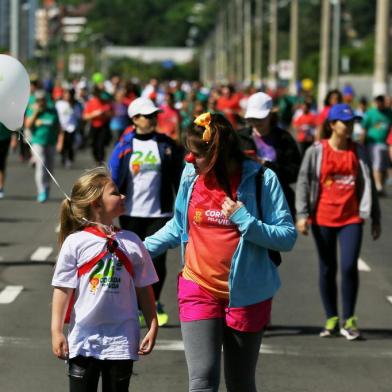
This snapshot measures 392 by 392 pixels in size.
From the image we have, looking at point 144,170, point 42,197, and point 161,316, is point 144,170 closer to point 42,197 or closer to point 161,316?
point 161,316

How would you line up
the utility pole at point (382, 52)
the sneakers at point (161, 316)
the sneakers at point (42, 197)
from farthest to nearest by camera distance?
the utility pole at point (382, 52)
the sneakers at point (42, 197)
the sneakers at point (161, 316)

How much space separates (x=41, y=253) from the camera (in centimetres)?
1395

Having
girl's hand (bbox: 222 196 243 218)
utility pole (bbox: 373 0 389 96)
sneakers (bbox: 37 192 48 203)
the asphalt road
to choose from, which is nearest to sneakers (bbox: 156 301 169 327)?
the asphalt road

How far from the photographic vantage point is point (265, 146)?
30.4ft

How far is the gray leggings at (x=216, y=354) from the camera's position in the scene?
18.9 ft

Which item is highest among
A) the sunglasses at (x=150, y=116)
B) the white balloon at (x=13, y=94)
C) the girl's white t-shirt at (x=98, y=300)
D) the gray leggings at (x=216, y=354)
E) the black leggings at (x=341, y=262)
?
the white balloon at (x=13, y=94)

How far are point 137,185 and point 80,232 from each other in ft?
13.2

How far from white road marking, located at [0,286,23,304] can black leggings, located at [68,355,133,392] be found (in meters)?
5.42

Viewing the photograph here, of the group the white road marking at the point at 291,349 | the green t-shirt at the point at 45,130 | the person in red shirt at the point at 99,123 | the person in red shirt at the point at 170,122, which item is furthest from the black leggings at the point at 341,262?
the person in red shirt at the point at 99,123

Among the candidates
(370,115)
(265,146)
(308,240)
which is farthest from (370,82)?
(265,146)

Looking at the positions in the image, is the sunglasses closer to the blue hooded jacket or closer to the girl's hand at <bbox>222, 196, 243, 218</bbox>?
the blue hooded jacket

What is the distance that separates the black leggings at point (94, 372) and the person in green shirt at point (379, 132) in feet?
55.5

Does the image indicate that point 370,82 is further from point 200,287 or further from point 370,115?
point 200,287

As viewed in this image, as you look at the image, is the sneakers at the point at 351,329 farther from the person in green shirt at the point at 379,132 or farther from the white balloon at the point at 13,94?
the person in green shirt at the point at 379,132
